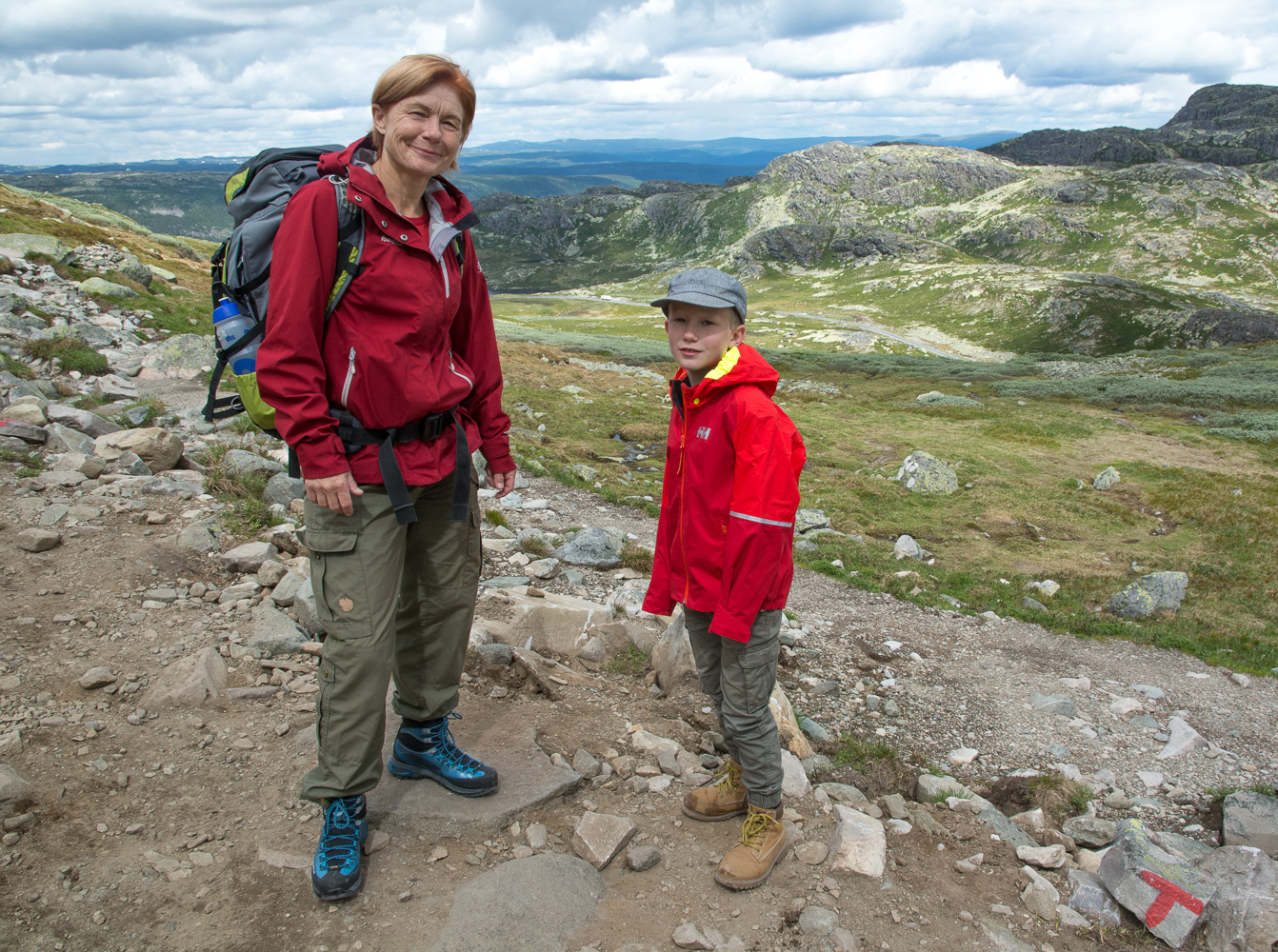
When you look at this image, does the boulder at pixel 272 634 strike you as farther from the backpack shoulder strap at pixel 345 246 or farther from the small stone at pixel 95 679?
the backpack shoulder strap at pixel 345 246

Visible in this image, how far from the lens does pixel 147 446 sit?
376 inches

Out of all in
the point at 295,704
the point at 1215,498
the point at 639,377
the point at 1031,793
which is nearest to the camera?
the point at 295,704

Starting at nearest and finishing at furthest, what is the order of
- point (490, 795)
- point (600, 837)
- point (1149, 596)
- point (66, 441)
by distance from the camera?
1. point (600, 837)
2. point (490, 795)
3. point (66, 441)
4. point (1149, 596)

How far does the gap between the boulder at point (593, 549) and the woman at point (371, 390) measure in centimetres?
614

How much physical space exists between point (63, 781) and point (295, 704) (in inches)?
57.2

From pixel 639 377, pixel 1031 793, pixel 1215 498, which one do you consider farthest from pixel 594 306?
pixel 1031 793

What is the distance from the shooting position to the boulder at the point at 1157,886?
4.14 meters

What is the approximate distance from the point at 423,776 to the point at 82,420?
8966 millimetres

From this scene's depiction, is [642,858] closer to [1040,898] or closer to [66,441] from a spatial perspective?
[1040,898]

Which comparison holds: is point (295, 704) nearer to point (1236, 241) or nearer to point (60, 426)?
point (60, 426)

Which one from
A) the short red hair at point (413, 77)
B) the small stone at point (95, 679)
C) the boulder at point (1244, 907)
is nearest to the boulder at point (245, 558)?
the small stone at point (95, 679)

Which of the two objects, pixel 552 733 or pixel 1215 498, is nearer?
pixel 552 733

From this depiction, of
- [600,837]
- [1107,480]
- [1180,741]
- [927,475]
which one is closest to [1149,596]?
[1180,741]

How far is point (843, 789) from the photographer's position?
18.9ft
